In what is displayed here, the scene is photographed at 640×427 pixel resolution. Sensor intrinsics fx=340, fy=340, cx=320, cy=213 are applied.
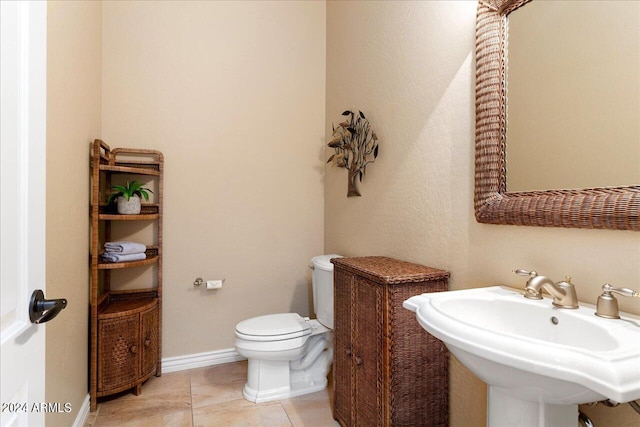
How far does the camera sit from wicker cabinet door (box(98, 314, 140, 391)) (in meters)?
1.96

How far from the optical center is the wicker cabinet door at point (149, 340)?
2.13 meters

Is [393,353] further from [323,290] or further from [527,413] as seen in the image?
[323,290]

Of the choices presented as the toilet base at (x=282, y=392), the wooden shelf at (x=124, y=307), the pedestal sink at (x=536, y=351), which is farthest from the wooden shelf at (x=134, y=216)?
the pedestal sink at (x=536, y=351)

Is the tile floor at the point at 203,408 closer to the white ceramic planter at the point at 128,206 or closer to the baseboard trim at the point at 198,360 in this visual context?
the baseboard trim at the point at 198,360

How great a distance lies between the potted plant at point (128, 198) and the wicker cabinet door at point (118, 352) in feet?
2.13

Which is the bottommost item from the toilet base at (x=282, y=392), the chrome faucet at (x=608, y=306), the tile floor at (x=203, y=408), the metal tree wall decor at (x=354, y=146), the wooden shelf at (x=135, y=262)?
the tile floor at (x=203, y=408)

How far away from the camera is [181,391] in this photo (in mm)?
2172

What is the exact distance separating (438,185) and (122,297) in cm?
214

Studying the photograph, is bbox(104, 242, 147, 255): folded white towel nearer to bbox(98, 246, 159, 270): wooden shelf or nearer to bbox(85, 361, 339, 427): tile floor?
bbox(98, 246, 159, 270): wooden shelf

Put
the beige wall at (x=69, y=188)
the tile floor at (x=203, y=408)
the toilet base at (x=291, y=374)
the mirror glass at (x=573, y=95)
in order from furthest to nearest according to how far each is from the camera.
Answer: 1. the toilet base at (x=291, y=374)
2. the tile floor at (x=203, y=408)
3. the beige wall at (x=69, y=188)
4. the mirror glass at (x=573, y=95)

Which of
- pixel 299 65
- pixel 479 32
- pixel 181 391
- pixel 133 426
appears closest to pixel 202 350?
pixel 181 391

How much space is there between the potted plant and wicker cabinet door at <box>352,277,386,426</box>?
1.48m

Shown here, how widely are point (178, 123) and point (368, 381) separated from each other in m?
2.10

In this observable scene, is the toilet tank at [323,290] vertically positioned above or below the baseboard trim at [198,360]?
above
